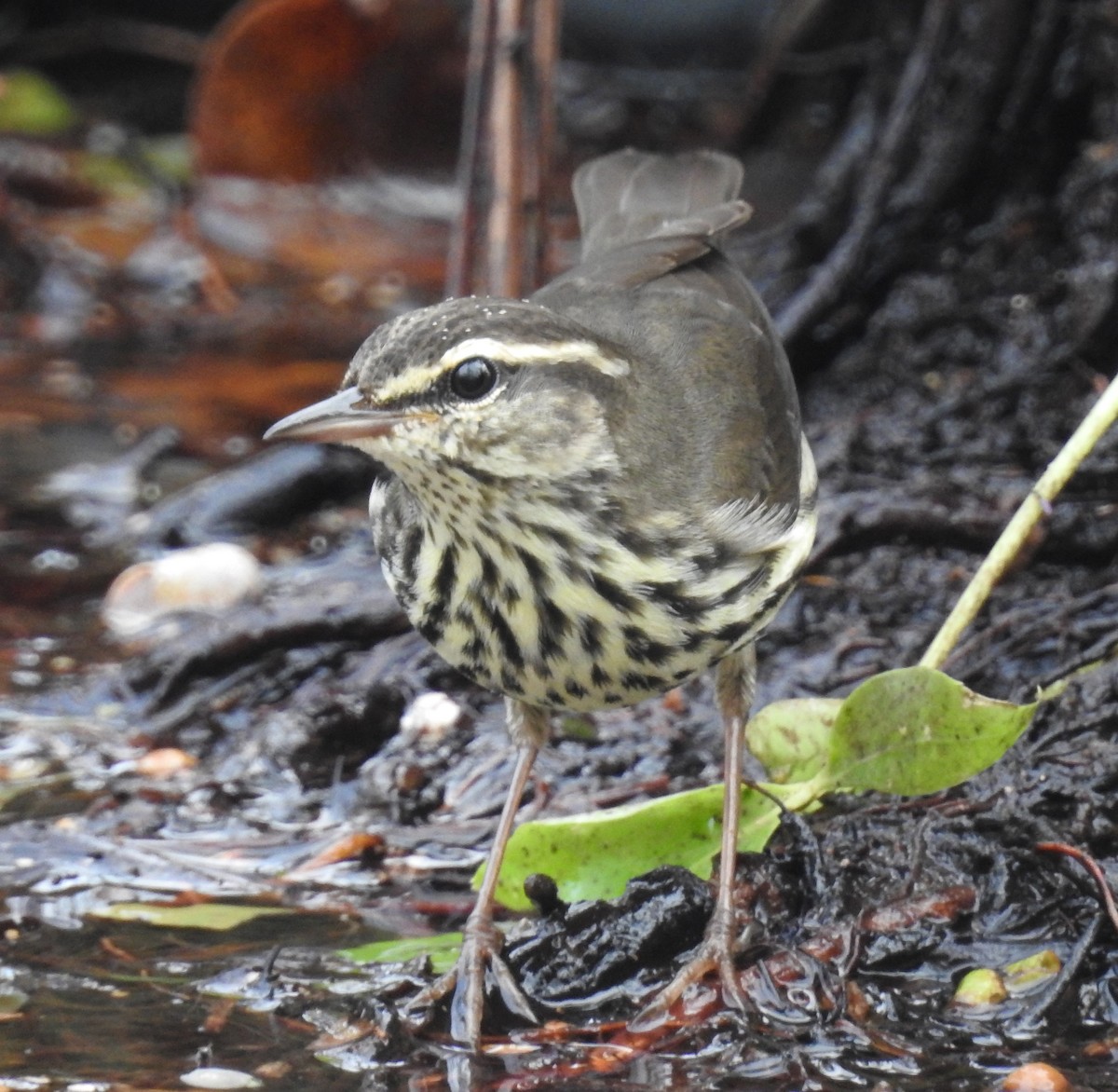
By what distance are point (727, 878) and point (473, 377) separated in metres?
1.33

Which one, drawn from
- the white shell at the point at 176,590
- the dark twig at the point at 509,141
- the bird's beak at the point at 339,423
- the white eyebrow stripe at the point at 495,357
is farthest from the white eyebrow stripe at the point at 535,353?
the dark twig at the point at 509,141

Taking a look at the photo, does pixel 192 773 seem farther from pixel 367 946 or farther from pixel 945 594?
pixel 945 594

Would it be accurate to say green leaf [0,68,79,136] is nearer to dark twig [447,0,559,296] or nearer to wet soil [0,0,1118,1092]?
wet soil [0,0,1118,1092]

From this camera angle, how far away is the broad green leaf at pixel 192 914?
467 cm

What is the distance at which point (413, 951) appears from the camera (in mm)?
4438

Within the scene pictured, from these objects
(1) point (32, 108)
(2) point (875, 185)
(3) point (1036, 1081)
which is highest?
(1) point (32, 108)

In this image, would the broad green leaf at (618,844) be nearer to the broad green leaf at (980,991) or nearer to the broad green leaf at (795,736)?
the broad green leaf at (795,736)

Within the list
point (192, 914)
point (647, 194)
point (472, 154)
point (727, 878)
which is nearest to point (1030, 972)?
point (727, 878)

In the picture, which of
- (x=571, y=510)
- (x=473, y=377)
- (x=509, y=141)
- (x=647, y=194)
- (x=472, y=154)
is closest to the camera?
(x=473, y=377)

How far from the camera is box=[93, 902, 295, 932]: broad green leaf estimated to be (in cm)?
467

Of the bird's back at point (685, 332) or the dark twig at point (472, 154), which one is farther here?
the dark twig at point (472, 154)

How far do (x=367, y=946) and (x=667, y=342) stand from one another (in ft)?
5.36

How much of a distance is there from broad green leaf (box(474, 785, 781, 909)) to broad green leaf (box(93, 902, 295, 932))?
2.10 feet

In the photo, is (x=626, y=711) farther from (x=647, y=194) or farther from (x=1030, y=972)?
(x=1030, y=972)
